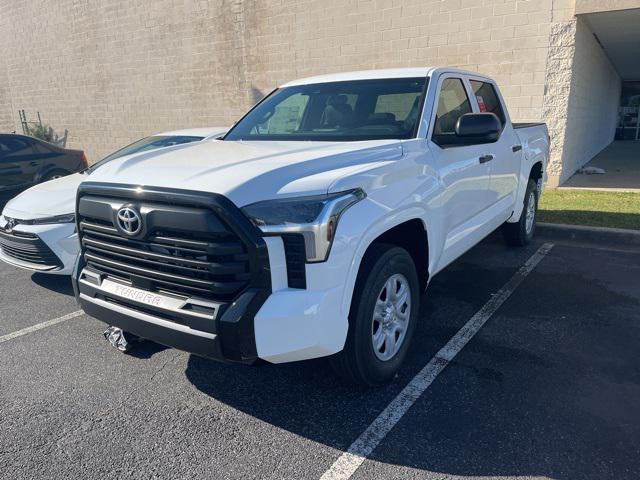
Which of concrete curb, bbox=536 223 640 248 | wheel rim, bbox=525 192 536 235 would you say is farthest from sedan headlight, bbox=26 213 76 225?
concrete curb, bbox=536 223 640 248

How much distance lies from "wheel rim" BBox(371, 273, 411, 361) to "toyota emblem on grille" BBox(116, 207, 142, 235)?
140cm

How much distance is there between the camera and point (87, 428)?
9.51 ft

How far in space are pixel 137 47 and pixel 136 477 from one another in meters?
15.6

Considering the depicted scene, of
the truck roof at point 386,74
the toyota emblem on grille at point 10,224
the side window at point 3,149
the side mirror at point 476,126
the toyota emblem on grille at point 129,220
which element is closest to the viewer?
the toyota emblem on grille at point 129,220

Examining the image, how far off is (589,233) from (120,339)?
576cm

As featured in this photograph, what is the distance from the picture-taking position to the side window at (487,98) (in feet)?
15.7

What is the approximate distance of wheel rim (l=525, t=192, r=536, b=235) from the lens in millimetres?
6199

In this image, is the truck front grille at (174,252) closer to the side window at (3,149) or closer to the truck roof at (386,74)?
the truck roof at (386,74)

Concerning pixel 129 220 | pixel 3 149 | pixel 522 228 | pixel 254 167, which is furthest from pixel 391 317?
pixel 3 149

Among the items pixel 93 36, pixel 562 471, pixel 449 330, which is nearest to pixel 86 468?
pixel 562 471

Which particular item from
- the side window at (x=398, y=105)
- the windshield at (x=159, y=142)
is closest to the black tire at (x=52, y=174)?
the windshield at (x=159, y=142)

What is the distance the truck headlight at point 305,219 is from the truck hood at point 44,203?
315cm

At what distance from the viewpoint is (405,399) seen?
10.1 feet

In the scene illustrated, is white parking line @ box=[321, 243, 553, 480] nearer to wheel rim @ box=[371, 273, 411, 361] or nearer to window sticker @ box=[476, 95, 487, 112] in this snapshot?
wheel rim @ box=[371, 273, 411, 361]
